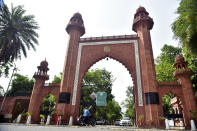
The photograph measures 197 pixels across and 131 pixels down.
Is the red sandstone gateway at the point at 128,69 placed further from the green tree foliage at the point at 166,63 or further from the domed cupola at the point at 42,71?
the green tree foliage at the point at 166,63

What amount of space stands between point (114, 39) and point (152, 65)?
6647 millimetres

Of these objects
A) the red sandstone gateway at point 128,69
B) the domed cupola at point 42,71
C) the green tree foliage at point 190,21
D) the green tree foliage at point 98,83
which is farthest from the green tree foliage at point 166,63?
the domed cupola at point 42,71

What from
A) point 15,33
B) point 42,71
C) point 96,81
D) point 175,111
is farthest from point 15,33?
point 175,111

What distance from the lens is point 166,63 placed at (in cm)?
2633

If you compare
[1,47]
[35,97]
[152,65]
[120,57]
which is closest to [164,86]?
[152,65]

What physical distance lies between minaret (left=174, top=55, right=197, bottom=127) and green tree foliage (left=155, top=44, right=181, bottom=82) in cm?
574

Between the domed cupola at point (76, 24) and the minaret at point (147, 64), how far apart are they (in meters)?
8.28

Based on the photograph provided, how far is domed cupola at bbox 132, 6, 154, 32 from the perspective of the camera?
70.9 feet

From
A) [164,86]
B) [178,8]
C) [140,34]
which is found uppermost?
[140,34]

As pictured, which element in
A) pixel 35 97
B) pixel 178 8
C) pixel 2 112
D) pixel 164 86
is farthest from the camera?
pixel 2 112

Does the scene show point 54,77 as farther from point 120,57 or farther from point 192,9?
point 192,9

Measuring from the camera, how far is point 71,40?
22625 millimetres

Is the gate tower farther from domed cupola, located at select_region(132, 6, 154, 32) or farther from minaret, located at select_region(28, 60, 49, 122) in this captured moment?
minaret, located at select_region(28, 60, 49, 122)

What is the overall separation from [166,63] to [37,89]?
21421mm
